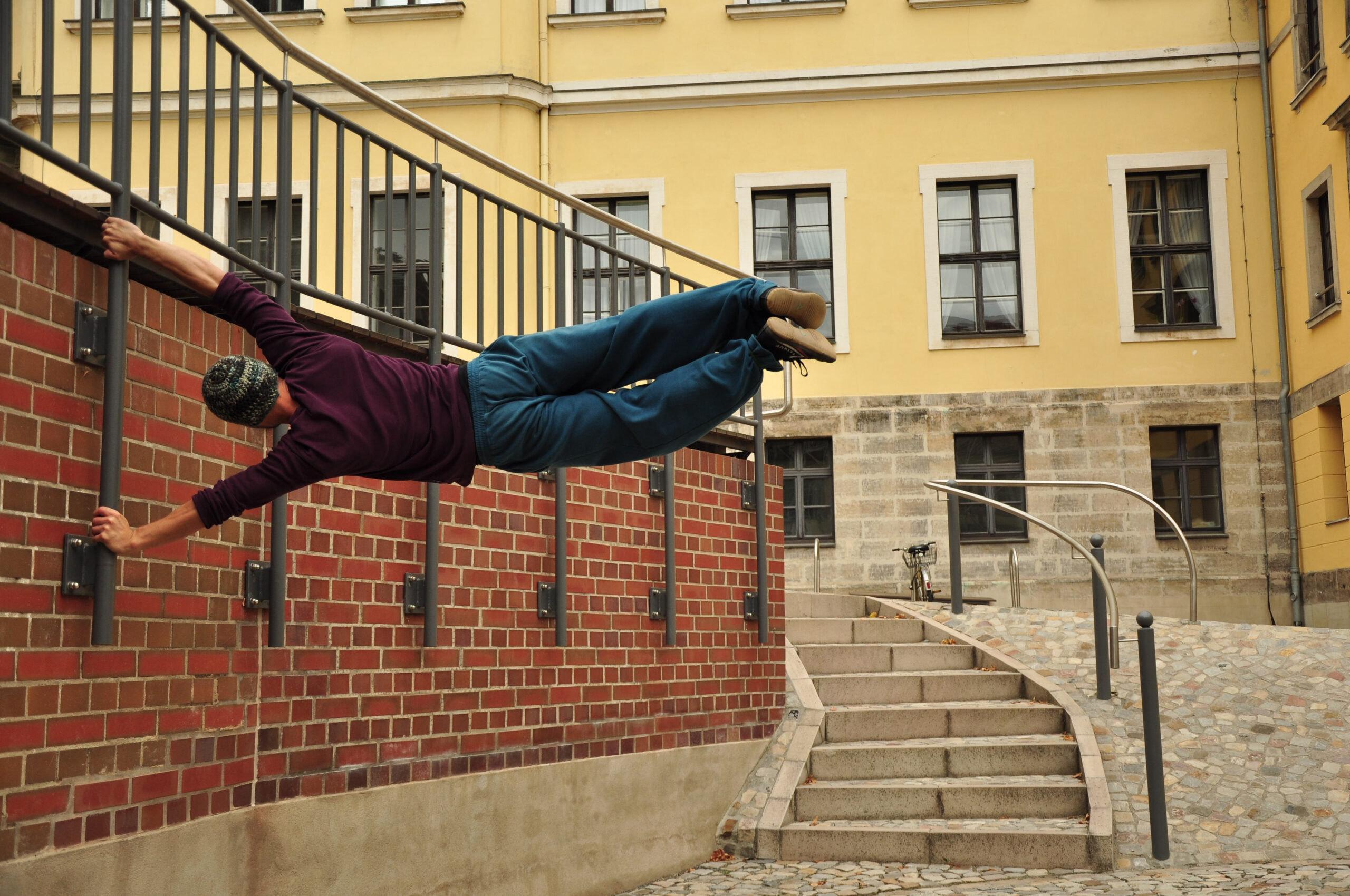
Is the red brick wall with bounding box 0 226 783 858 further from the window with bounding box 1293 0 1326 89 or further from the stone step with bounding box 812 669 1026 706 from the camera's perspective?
the window with bounding box 1293 0 1326 89

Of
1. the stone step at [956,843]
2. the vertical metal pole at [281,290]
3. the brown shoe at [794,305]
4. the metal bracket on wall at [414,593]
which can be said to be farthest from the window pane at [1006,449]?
the brown shoe at [794,305]

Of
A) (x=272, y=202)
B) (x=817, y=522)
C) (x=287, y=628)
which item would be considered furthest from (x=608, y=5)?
(x=287, y=628)

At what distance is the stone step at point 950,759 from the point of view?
800cm

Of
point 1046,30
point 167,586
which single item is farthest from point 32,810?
point 1046,30

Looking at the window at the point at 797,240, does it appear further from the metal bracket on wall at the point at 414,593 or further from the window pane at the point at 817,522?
the metal bracket on wall at the point at 414,593

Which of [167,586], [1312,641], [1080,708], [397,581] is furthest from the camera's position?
[1312,641]

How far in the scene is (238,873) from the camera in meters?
4.44

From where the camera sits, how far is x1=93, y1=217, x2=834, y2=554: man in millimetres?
3594

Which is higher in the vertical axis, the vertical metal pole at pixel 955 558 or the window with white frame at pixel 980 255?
the window with white frame at pixel 980 255

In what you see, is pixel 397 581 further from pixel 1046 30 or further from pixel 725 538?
pixel 1046 30

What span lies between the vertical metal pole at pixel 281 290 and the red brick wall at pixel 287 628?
69mm

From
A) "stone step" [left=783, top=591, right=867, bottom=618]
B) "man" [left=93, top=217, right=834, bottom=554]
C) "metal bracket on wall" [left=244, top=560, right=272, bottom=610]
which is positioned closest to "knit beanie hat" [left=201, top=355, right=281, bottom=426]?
"man" [left=93, top=217, right=834, bottom=554]

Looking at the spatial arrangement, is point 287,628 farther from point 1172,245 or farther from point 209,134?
point 1172,245

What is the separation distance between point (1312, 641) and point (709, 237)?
8.89 meters
